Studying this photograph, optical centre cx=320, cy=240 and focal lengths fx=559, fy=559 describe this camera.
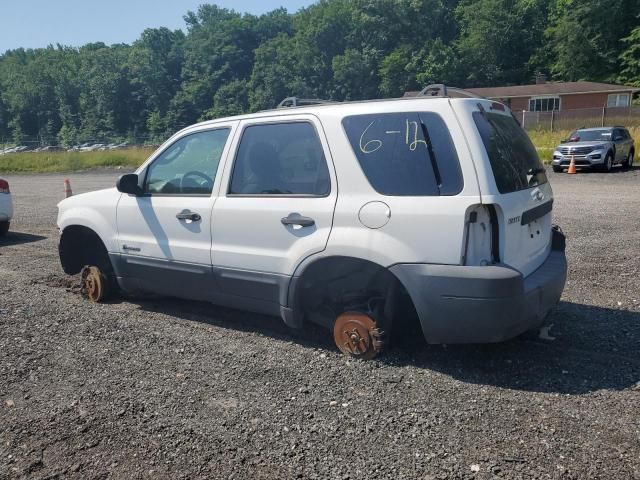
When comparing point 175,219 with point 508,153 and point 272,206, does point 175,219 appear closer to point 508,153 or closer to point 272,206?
point 272,206

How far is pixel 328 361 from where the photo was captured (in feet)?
13.9

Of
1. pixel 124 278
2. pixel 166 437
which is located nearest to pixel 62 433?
pixel 166 437

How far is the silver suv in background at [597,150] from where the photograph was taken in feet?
65.1

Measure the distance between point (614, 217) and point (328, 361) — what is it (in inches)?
326

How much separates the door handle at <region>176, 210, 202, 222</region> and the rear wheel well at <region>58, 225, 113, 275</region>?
150 cm

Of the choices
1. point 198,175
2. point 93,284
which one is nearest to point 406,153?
point 198,175

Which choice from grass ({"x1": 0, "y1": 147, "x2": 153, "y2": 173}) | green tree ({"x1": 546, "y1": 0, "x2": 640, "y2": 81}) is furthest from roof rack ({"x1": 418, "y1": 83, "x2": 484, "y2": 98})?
green tree ({"x1": 546, "y1": 0, "x2": 640, "y2": 81})

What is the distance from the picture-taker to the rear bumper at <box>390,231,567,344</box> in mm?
3502

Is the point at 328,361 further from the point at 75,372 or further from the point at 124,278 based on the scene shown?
the point at 124,278

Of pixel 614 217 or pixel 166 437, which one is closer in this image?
pixel 166 437

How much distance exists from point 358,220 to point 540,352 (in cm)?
177

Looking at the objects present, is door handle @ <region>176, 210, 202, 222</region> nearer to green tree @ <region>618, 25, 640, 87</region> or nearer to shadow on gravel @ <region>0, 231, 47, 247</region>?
shadow on gravel @ <region>0, 231, 47, 247</region>

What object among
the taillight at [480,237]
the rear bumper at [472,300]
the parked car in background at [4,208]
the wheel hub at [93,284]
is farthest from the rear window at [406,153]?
the parked car in background at [4,208]

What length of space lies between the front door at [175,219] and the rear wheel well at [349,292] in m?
0.96
